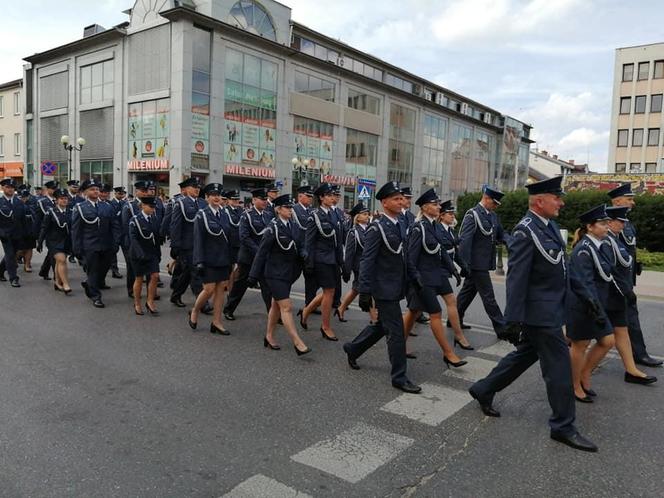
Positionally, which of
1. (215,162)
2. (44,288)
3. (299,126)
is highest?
(299,126)

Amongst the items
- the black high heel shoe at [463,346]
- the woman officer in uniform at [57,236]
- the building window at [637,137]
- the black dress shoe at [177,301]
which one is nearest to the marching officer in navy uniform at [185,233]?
the black dress shoe at [177,301]

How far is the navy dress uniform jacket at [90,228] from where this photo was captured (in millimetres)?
8828

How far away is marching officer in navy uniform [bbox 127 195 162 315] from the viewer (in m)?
8.04

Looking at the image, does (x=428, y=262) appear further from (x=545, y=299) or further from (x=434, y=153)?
(x=434, y=153)

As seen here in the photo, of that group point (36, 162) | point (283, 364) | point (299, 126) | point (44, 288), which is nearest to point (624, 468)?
point (283, 364)

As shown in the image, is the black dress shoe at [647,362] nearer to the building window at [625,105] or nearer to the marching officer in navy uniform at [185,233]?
the marching officer in navy uniform at [185,233]

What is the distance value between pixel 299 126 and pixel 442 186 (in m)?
23.9

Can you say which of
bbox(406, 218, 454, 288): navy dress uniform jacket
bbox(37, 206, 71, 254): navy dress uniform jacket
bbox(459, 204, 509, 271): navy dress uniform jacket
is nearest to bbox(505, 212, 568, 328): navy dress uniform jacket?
bbox(406, 218, 454, 288): navy dress uniform jacket

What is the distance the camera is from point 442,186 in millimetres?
57906

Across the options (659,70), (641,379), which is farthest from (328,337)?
(659,70)

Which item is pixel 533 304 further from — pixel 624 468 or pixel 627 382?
pixel 627 382

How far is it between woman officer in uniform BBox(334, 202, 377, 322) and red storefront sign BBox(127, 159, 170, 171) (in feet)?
85.0

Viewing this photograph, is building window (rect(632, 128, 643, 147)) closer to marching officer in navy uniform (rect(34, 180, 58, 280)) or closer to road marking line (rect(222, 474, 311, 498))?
marching officer in navy uniform (rect(34, 180, 58, 280))

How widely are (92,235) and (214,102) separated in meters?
25.2
